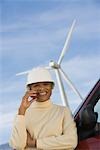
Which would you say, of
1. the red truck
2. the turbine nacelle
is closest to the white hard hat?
the red truck

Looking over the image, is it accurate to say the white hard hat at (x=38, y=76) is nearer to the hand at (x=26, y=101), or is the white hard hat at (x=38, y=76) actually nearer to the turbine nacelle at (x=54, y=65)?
the hand at (x=26, y=101)

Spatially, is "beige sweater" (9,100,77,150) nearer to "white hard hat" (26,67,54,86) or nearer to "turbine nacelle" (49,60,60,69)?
"white hard hat" (26,67,54,86)

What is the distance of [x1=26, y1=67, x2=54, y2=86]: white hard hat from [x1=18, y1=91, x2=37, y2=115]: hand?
0.09 m

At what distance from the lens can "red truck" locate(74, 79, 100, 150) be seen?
12.7ft

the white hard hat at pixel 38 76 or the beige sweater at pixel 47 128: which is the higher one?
the white hard hat at pixel 38 76

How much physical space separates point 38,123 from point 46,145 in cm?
19

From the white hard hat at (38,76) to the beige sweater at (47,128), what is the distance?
0.59ft

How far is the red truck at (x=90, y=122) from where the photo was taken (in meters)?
3.88

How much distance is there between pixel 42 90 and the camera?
3955 millimetres

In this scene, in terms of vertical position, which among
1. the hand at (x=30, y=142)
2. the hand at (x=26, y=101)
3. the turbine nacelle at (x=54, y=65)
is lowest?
the hand at (x=30, y=142)

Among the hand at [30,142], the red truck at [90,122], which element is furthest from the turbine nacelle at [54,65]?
the hand at [30,142]

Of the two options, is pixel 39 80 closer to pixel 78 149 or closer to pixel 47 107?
pixel 47 107

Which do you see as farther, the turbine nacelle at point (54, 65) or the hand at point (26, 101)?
the turbine nacelle at point (54, 65)

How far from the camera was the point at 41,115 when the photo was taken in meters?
3.98
